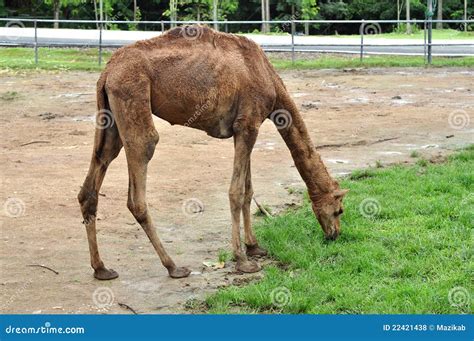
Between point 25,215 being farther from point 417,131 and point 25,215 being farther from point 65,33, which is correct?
point 65,33

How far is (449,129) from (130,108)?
866 centimetres

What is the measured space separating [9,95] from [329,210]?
1331cm

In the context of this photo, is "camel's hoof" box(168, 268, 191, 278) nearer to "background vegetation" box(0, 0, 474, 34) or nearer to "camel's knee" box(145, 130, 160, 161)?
"camel's knee" box(145, 130, 160, 161)

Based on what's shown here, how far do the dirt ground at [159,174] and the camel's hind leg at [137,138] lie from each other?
2.45 feet

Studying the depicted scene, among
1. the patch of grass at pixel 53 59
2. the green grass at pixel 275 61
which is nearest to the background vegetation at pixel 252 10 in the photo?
the patch of grass at pixel 53 59

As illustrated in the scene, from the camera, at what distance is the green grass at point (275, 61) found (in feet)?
80.3

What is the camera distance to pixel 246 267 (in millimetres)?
7184
